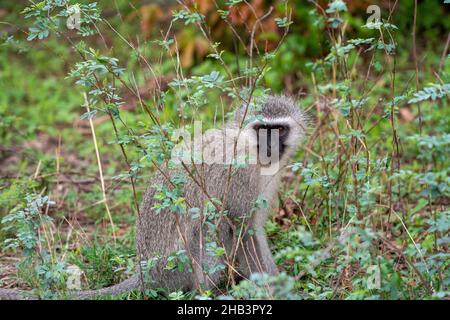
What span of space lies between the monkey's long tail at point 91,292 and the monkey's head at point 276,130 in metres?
1.13

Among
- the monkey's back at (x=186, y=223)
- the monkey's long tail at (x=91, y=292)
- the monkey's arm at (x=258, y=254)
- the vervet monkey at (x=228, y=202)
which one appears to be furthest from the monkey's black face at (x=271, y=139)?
the monkey's long tail at (x=91, y=292)

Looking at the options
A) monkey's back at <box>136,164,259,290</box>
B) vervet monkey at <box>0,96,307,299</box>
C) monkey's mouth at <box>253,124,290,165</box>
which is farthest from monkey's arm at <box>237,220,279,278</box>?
monkey's mouth at <box>253,124,290,165</box>

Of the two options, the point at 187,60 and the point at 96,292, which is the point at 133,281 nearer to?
the point at 96,292

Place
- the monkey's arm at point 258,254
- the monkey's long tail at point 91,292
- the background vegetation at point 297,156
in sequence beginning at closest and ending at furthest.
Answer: the background vegetation at point 297,156
the monkey's long tail at point 91,292
the monkey's arm at point 258,254

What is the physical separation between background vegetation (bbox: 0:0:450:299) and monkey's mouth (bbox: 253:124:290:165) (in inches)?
8.6

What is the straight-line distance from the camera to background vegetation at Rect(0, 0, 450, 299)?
13.3 feet

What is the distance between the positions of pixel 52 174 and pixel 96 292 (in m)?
1.82

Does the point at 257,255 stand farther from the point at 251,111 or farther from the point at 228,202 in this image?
the point at 251,111

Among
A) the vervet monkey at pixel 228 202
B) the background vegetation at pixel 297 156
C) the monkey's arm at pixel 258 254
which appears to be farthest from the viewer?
the monkey's arm at pixel 258 254

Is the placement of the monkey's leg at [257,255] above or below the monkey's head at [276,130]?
below

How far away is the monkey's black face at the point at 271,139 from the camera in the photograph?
489 centimetres

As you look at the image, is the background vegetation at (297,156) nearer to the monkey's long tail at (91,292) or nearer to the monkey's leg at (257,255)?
the monkey's long tail at (91,292)

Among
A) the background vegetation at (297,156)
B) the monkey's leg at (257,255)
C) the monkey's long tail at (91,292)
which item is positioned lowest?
the monkey's long tail at (91,292)
